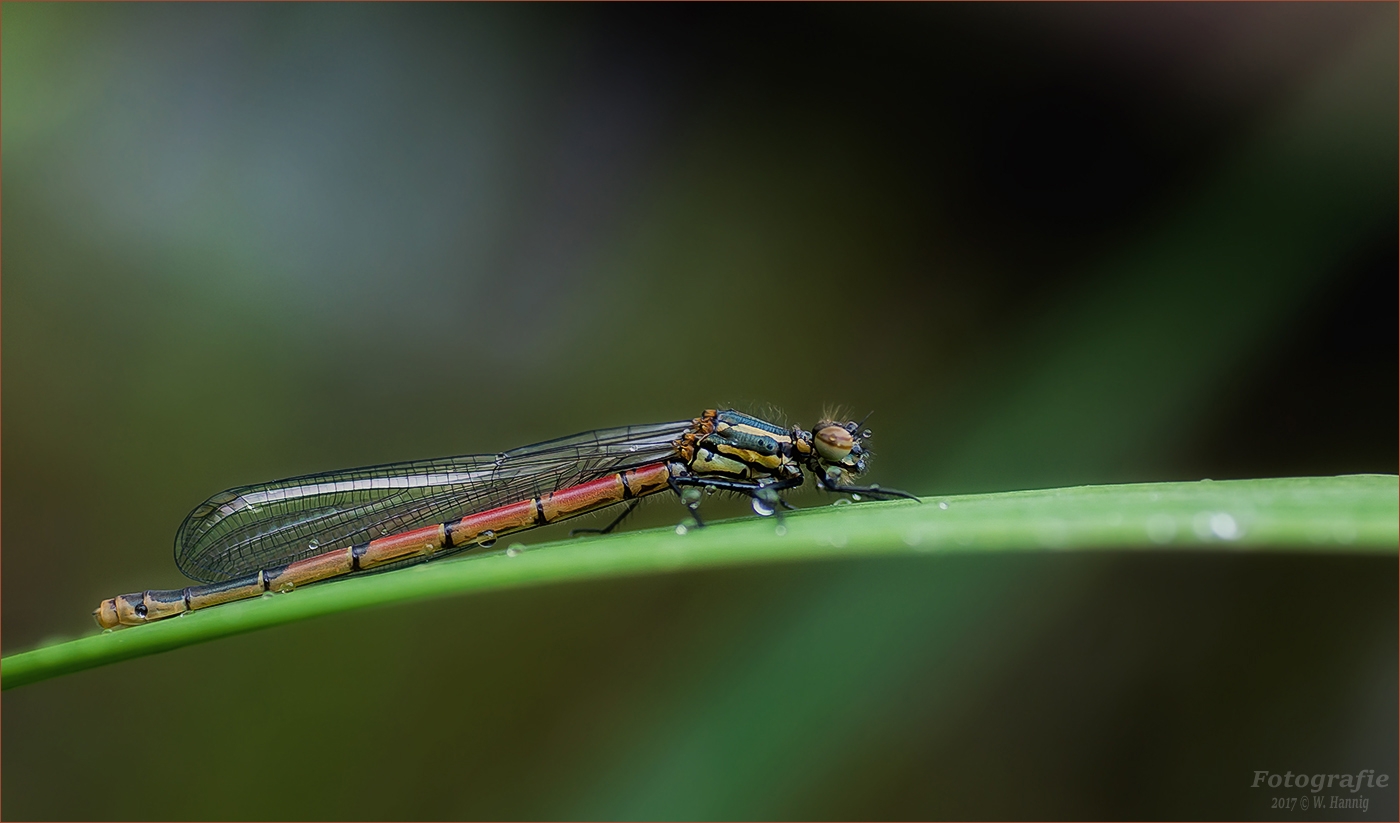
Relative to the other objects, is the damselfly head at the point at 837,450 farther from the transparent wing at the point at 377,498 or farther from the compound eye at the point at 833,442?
the transparent wing at the point at 377,498

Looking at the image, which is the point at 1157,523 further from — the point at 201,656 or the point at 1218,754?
the point at 201,656

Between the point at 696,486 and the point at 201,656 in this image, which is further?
the point at 201,656

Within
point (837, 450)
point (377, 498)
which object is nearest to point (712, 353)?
point (837, 450)

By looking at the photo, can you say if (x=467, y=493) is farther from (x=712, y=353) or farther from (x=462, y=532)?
(x=712, y=353)

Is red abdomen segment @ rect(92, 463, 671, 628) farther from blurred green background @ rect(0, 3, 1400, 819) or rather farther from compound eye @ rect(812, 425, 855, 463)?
blurred green background @ rect(0, 3, 1400, 819)

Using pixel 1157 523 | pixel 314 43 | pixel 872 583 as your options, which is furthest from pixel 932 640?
pixel 314 43

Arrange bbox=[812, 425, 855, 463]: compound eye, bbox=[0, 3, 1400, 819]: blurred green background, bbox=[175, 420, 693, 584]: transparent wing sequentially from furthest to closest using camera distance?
bbox=[0, 3, 1400, 819]: blurred green background
bbox=[175, 420, 693, 584]: transparent wing
bbox=[812, 425, 855, 463]: compound eye

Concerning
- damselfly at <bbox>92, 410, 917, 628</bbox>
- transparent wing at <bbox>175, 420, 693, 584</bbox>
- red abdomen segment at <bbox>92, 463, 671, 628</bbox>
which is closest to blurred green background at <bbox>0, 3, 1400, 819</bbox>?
damselfly at <bbox>92, 410, 917, 628</bbox>
